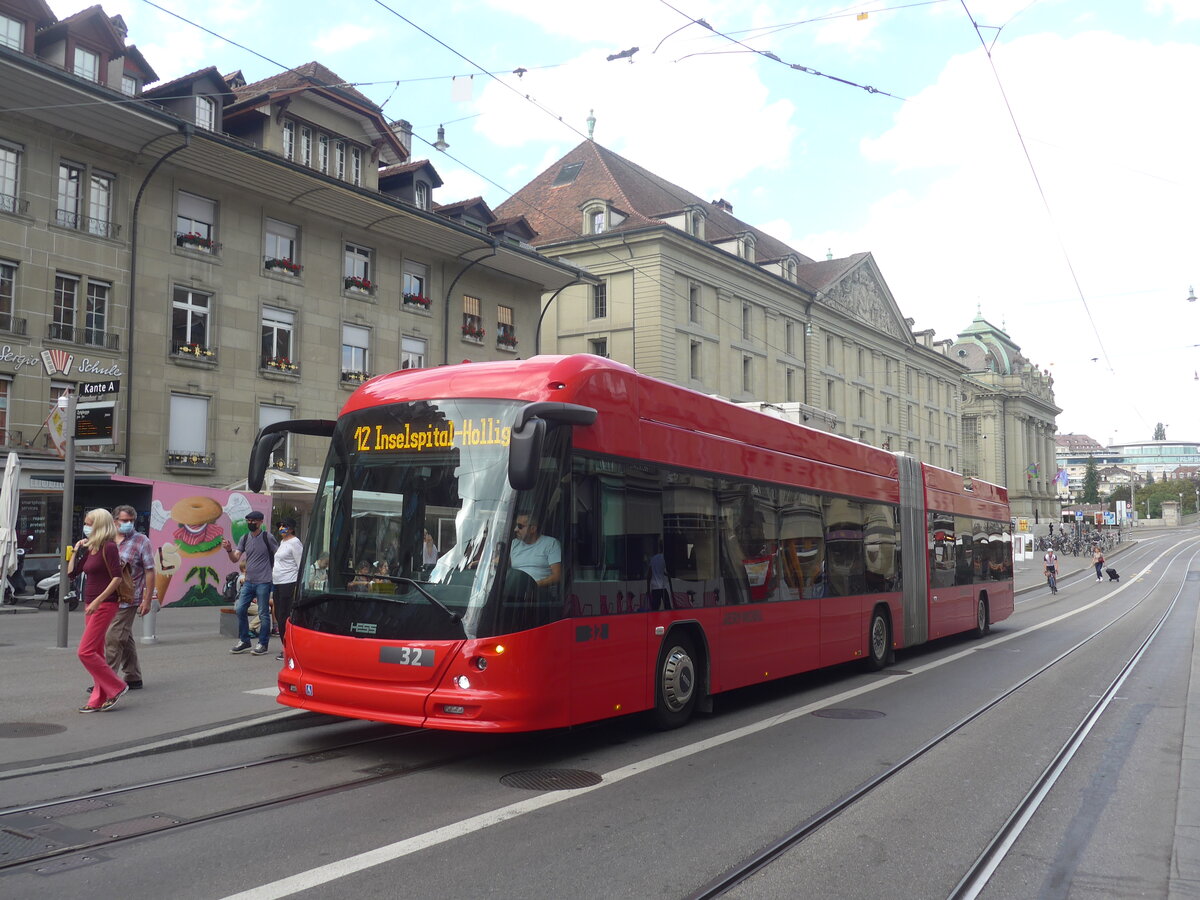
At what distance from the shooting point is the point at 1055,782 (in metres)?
7.48

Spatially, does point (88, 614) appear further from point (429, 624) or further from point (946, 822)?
point (946, 822)

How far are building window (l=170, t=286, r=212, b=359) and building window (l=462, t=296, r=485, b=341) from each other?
30.5 feet

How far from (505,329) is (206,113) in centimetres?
1255

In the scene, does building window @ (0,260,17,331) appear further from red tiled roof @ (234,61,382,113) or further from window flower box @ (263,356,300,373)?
red tiled roof @ (234,61,382,113)

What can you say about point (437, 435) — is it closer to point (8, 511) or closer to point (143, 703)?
point (143, 703)

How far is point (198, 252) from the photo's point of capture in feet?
87.5

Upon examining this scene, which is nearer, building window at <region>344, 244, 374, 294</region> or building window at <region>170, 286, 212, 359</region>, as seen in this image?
building window at <region>170, 286, 212, 359</region>

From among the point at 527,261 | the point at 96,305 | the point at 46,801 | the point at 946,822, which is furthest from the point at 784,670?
the point at 527,261

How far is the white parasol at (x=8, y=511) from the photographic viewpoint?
17.6 m

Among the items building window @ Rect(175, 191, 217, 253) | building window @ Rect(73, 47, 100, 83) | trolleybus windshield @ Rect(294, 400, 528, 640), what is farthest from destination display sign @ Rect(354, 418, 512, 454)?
building window @ Rect(175, 191, 217, 253)

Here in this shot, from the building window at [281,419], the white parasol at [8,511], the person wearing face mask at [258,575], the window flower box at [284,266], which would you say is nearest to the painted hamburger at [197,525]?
the white parasol at [8,511]

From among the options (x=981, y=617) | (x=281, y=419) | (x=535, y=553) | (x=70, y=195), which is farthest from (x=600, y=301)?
(x=535, y=553)

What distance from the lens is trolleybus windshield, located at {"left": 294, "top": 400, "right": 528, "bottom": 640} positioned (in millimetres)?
7297

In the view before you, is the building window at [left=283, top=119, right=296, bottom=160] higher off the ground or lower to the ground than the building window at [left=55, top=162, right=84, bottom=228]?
higher
